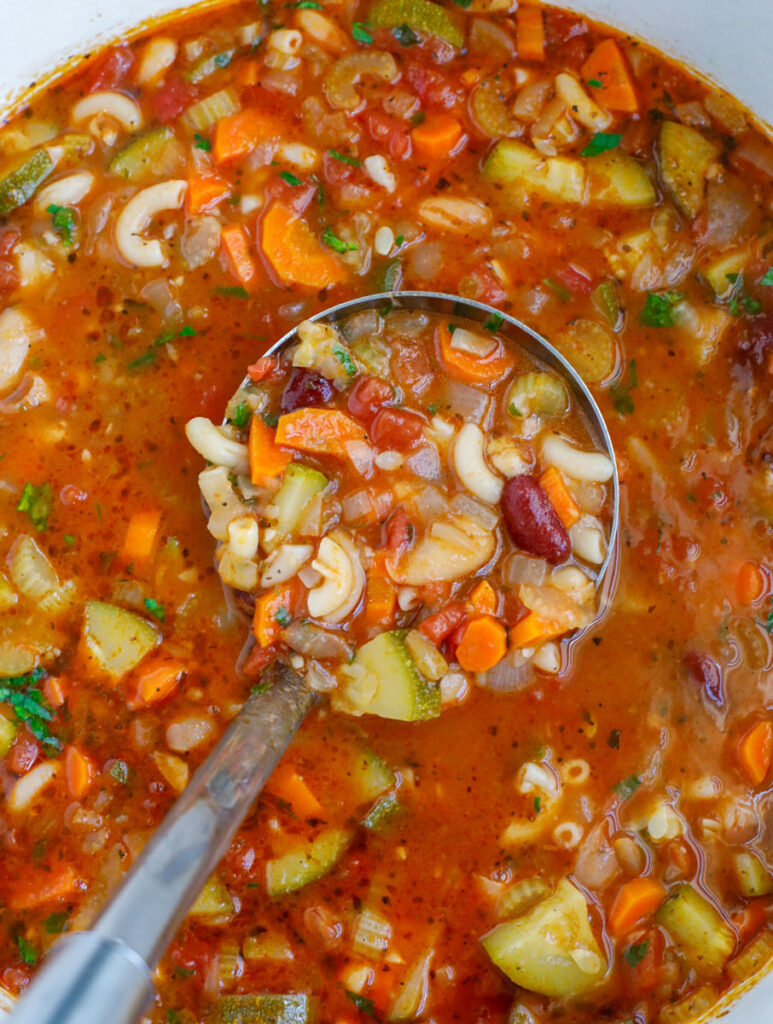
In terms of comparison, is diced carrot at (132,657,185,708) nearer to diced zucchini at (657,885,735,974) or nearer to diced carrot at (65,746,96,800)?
diced carrot at (65,746,96,800)

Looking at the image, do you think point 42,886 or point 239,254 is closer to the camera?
point 42,886

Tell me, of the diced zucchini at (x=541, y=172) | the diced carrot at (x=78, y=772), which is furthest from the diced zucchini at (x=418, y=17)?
the diced carrot at (x=78, y=772)

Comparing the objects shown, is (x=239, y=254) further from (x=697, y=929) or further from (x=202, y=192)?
(x=697, y=929)

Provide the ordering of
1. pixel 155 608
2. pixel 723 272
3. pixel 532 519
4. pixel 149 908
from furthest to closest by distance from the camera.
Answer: pixel 723 272 < pixel 155 608 < pixel 532 519 < pixel 149 908

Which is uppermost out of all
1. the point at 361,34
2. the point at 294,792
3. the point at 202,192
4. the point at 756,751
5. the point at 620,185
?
the point at 361,34

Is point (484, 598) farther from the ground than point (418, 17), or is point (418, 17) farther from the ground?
point (418, 17)

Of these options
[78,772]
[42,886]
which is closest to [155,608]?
[78,772]
